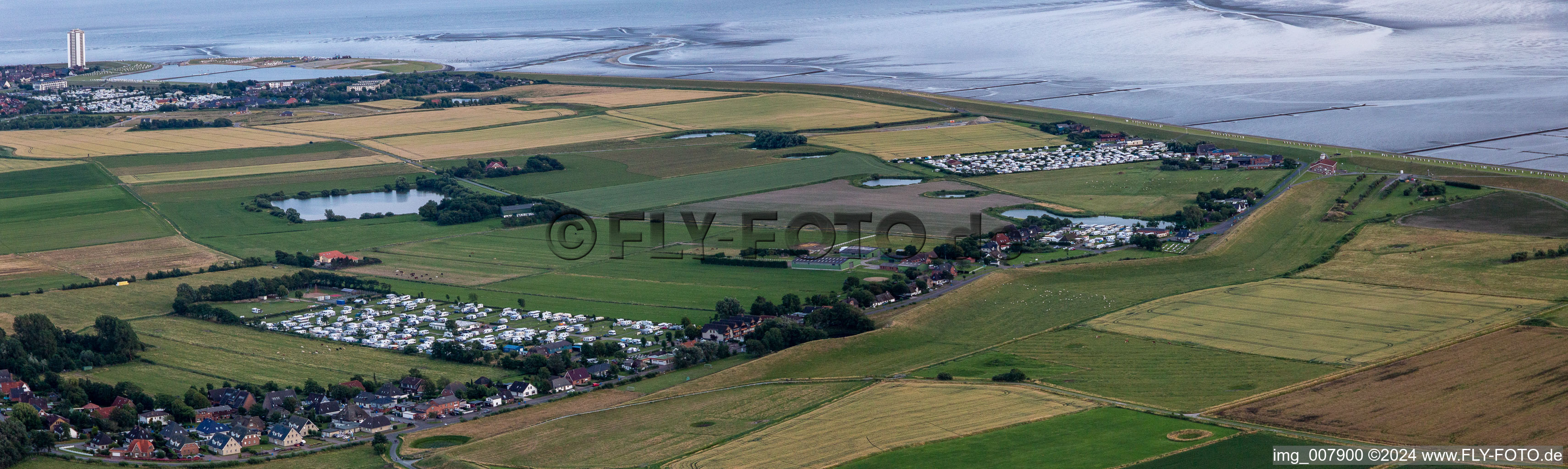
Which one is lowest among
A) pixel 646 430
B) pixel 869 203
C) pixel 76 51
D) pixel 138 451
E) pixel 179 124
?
pixel 138 451

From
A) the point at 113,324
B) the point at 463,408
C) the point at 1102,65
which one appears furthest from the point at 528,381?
the point at 1102,65

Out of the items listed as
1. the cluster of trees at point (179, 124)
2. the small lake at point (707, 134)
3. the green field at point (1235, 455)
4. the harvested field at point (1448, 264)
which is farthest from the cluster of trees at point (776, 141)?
the green field at point (1235, 455)

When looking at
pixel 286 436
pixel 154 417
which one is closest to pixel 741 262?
pixel 286 436

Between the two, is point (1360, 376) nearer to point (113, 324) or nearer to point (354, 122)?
point (113, 324)

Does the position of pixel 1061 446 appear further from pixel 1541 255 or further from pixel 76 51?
pixel 76 51

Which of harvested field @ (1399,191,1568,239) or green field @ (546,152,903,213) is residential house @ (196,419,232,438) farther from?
harvested field @ (1399,191,1568,239)

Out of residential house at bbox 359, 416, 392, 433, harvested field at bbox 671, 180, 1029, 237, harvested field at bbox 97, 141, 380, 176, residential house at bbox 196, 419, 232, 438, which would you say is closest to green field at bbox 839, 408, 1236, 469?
residential house at bbox 359, 416, 392, 433

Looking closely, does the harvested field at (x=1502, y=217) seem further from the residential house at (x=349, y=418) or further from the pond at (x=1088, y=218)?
the residential house at (x=349, y=418)
